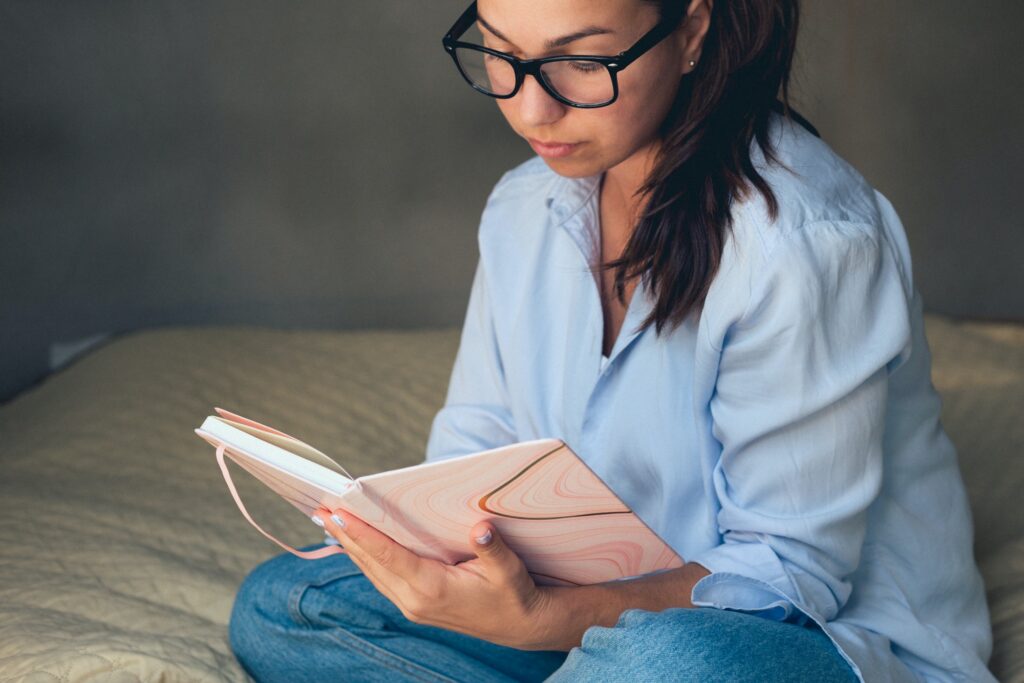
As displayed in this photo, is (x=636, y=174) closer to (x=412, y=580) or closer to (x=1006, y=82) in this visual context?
(x=412, y=580)

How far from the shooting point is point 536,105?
0.99 meters

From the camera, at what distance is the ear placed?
102 cm

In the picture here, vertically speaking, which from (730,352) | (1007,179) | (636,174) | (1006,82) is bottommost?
(1007,179)

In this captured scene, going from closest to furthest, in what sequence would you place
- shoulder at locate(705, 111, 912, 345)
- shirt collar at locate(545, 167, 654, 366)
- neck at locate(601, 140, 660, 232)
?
shoulder at locate(705, 111, 912, 345) < neck at locate(601, 140, 660, 232) < shirt collar at locate(545, 167, 654, 366)

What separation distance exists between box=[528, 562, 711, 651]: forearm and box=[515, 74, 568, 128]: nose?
16.4 inches

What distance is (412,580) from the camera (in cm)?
99

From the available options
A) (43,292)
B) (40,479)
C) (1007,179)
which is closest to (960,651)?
(40,479)

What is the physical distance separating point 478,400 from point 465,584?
389mm

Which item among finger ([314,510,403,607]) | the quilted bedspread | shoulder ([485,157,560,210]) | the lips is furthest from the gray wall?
finger ([314,510,403,607])

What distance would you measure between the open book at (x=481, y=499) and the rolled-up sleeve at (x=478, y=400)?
0.30 m

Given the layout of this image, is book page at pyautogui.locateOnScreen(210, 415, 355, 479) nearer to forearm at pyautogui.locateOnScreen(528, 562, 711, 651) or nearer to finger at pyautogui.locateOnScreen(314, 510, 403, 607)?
finger at pyautogui.locateOnScreen(314, 510, 403, 607)

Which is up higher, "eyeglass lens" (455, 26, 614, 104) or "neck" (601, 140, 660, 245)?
"eyeglass lens" (455, 26, 614, 104)

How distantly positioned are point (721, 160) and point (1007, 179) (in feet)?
7.29

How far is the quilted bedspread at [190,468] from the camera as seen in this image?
4.40 ft
